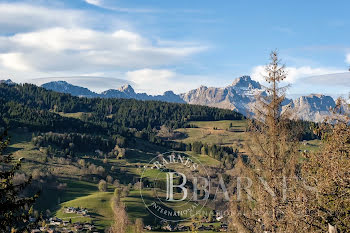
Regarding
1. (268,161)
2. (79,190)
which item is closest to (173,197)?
(79,190)

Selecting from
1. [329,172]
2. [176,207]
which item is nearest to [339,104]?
[329,172]

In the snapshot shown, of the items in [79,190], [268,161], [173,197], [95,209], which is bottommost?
[95,209]

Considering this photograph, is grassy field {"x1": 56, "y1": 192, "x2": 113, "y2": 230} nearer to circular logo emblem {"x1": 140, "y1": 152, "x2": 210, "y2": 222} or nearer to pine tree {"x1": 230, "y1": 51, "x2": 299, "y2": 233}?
circular logo emblem {"x1": 140, "y1": 152, "x2": 210, "y2": 222}

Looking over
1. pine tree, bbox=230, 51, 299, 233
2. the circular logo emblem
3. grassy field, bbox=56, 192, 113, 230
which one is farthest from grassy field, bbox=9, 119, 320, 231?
pine tree, bbox=230, 51, 299, 233

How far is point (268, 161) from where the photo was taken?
77.3 feet

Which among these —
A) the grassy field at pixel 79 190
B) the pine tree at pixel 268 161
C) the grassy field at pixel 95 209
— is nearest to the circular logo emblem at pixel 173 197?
the grassy field at pixel 79 190

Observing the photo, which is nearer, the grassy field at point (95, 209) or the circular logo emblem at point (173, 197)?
the grassy field at point (95, 209)

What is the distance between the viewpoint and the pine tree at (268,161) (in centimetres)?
2244

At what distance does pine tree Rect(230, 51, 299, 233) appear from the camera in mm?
22438

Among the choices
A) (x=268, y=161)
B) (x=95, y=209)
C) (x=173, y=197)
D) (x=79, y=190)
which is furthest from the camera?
(x=79, y=190)

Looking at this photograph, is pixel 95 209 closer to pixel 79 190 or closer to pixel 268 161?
pixel 79 190

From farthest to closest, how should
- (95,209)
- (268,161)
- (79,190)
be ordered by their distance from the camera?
(79,190) < (95,209) < (268,161)

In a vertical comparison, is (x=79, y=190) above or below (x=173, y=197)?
below

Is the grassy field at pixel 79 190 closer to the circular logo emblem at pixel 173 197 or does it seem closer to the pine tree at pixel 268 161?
the circular logo emblem at pixel 173 197
